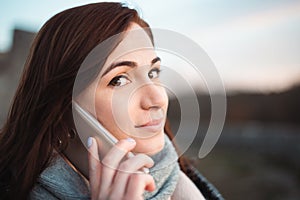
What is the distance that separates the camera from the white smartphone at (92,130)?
78cm

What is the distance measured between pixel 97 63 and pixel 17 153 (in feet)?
0.94

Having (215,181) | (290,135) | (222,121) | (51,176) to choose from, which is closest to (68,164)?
A: (51,176)

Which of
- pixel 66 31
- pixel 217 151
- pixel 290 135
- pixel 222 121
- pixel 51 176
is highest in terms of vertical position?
pixel 66 31

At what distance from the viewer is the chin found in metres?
0.81

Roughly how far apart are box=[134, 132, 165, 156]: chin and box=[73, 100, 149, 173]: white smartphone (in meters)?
0.05

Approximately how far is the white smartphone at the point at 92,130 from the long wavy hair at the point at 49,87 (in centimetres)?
5

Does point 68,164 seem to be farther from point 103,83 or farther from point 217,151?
point 217,151

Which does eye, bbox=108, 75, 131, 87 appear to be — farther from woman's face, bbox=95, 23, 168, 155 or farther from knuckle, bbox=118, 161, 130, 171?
knuckle, bbox=118, 161, 130, 171

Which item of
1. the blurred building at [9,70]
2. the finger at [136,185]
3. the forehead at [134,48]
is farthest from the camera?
the blurred building at [9,70]

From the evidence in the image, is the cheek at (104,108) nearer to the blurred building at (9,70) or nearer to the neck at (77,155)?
the neck at (77,155)

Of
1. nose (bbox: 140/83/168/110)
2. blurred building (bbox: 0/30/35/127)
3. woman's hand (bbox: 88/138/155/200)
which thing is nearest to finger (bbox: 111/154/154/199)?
woman's hand (bbox: 88/138/155/200)

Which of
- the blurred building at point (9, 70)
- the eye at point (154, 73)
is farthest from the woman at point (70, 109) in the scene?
the blurred building at point (9, 70)

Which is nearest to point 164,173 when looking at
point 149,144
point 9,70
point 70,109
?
point 149,144

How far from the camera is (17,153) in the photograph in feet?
3.07
